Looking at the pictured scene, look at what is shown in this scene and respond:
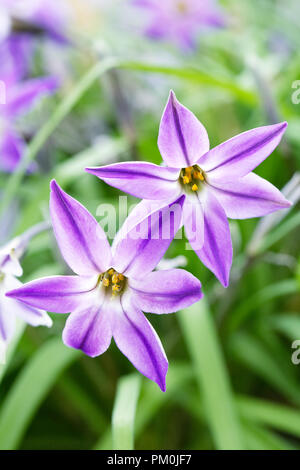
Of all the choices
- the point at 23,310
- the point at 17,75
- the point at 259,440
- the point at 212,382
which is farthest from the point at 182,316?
the point at 17,75

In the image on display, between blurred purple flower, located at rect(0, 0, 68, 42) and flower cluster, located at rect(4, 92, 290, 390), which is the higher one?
blurred purple flower, located at rect(0, 0, 68, 42)

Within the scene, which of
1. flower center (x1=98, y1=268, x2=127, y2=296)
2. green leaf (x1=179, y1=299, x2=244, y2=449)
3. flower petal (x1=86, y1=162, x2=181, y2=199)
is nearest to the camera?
flower petal (x1=86, y1=162, x2=181, y2=199)

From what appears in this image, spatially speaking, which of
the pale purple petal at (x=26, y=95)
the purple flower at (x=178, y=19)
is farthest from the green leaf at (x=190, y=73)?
the purple flower at (x=178, y=19)

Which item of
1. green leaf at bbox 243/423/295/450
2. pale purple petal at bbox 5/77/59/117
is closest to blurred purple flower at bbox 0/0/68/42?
pale purple petal at bbox 5/77/59/117

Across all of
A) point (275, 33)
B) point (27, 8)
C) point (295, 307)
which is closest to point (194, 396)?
point (295, 307)

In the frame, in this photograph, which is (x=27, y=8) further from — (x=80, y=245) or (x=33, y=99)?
(x=80, y=245)

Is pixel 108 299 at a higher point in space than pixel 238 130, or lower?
lower

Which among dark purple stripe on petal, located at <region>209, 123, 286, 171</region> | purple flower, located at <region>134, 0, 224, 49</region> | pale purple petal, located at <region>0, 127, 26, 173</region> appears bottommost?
dark purple stripe on petal, located at <region>209, 123, 286, 171</region>

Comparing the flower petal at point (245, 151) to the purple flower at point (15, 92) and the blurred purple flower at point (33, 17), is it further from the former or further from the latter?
the blurred purple flower at point (33, 17)

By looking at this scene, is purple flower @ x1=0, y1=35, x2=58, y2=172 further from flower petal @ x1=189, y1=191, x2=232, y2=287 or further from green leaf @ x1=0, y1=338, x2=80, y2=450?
flower petal @ x1=189, y1=191, x2=232, y2=287
